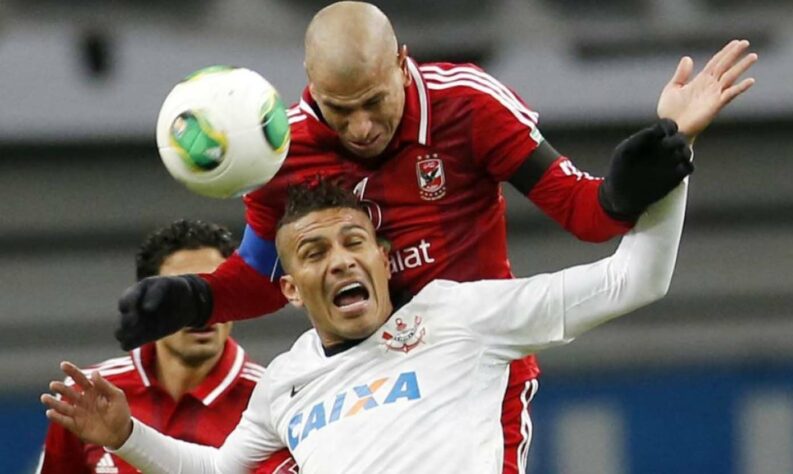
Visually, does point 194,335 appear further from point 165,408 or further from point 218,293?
point 218,293

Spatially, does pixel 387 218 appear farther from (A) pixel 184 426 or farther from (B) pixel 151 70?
(B) pixel 151 70

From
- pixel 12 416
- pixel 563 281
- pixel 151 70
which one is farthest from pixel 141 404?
pixel 151 70

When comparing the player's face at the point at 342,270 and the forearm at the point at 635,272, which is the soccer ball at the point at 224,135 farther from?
the forearm at the point at 635,272

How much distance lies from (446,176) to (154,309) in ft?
2.31

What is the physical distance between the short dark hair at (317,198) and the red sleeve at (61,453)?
1115 millimetres

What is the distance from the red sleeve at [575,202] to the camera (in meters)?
3.46

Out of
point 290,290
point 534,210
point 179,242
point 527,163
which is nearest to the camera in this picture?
point 527,163

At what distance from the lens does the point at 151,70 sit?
22.4 ft

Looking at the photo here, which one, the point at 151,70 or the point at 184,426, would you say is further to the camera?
the point at 151,70

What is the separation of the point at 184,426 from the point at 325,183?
1163 millimetres

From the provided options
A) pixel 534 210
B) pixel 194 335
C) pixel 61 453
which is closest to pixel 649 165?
pixel 194 335

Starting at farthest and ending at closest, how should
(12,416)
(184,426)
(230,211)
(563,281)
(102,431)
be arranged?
(230,211), (12,416), (184,426), (102,431), (563,281)

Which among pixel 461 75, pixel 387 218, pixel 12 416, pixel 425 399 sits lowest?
pixel 12 416

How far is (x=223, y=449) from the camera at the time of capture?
3969 millimetres
